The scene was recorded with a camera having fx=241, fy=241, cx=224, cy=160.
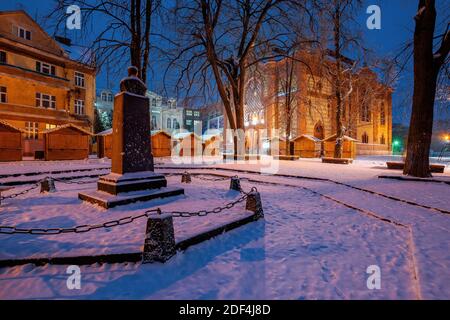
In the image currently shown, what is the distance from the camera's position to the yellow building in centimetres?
2292

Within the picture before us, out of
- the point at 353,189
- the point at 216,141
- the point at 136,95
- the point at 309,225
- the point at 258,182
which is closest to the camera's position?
the point at 309,225

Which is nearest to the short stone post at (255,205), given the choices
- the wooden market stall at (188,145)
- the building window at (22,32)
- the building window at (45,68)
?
the wooden market stall at (188,145)

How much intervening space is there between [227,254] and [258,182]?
7.32m

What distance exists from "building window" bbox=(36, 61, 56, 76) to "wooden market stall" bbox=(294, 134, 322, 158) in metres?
29.4

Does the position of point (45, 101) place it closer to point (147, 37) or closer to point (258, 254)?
point (147, 37)

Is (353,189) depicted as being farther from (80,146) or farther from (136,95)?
(80,146)

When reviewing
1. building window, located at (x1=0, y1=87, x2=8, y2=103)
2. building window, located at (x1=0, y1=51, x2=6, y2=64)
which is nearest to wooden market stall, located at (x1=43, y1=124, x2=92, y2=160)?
building window, located at (x1=0, y1=87, x2=8, y2=103)

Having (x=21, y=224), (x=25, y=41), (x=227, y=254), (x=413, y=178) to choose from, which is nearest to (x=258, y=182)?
(x=413, y=178)

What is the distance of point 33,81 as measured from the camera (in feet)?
79.3

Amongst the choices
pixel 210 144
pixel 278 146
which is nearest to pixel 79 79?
pixel 210 144
